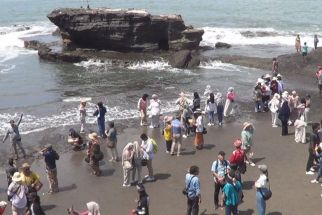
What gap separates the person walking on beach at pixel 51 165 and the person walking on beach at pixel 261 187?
5992 mm

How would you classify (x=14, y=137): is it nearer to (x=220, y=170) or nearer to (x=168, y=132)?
(x=168, y=132)

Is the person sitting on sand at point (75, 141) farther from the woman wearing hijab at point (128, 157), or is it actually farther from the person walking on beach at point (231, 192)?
the person walking on beach at point (231, 192)

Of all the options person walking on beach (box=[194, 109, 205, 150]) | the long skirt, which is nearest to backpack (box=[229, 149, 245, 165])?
person walking on beach (box=[194, 109, 205, 150])

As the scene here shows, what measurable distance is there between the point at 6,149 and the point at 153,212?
8.39 meters

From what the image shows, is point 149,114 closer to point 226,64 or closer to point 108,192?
point 108,192

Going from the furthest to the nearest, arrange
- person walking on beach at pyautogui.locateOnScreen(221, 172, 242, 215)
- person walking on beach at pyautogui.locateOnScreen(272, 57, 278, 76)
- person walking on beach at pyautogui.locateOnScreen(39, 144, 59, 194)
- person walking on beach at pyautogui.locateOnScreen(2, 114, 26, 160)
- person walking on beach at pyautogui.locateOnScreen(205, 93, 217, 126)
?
person walking on beach at pyautogui.locateOnScreen(272, 57, 278, 76) < person walking on beach at pyautogui.locateOnScreen(205, 93, 217, 126) < person walking on beach at pyautogui.locateOnScreen(2, 114, 26, 160) < person walking on beach at pyautogui.locateOnScreen(39, 144, 59, 194) < person walking on beach at pyautogui.locateOnScreen(221, 172, 242, 215)

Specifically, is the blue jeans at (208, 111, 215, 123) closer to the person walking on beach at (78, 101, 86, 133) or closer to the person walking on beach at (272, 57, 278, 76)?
the person walking on beach at (78, 101, 86, 133)

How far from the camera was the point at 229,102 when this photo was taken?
21.8 metres

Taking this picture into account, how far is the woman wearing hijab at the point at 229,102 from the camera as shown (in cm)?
2158

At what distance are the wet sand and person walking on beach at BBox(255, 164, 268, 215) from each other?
0.95 m

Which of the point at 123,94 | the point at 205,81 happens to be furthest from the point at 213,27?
the point at 123,94

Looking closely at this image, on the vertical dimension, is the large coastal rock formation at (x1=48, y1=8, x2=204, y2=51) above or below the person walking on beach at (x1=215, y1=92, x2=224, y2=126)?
above

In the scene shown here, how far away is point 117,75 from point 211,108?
1368 centimetres

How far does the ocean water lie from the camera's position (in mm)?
24886
